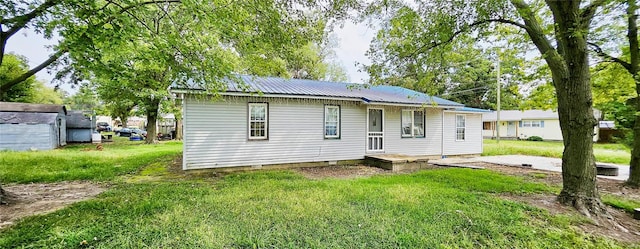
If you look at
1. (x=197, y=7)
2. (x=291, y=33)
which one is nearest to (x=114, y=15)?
(x=197, y=7)

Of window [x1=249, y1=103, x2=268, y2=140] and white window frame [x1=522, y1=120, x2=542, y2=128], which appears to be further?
white window frame [x1=522, y1=120, x2=542, y2=128]

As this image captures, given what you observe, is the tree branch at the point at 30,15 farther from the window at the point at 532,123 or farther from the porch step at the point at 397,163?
the window at the point at 532,123

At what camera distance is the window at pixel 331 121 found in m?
10.4

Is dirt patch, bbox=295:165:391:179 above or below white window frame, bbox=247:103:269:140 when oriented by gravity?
below

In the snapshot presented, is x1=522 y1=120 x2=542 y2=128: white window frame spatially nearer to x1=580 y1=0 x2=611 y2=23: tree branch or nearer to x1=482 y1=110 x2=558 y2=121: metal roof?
x1=482 y1=110 x2=558 y2=121: metal roof

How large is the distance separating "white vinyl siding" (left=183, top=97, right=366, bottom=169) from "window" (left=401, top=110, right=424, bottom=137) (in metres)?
2.29

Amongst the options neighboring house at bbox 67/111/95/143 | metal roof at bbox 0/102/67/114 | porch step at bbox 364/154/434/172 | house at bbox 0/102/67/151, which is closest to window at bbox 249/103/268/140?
porch step at bbox 364/154/434/172

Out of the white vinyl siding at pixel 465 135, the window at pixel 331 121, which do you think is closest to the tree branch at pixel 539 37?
the window at pixel 331 121

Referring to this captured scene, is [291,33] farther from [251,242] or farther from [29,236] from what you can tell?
[29,236]

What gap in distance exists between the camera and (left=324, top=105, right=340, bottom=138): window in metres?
10.4

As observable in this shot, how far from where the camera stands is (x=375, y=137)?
1147 cm

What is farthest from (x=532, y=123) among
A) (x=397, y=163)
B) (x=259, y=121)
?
(x=259, y=121)

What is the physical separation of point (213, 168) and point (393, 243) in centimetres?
683

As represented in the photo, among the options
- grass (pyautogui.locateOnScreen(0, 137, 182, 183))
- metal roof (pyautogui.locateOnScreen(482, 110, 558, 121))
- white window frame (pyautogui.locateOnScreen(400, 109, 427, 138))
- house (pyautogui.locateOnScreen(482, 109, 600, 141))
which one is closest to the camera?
grass (pyautogui.locateOnScreen(0, 137, 182, 183))
